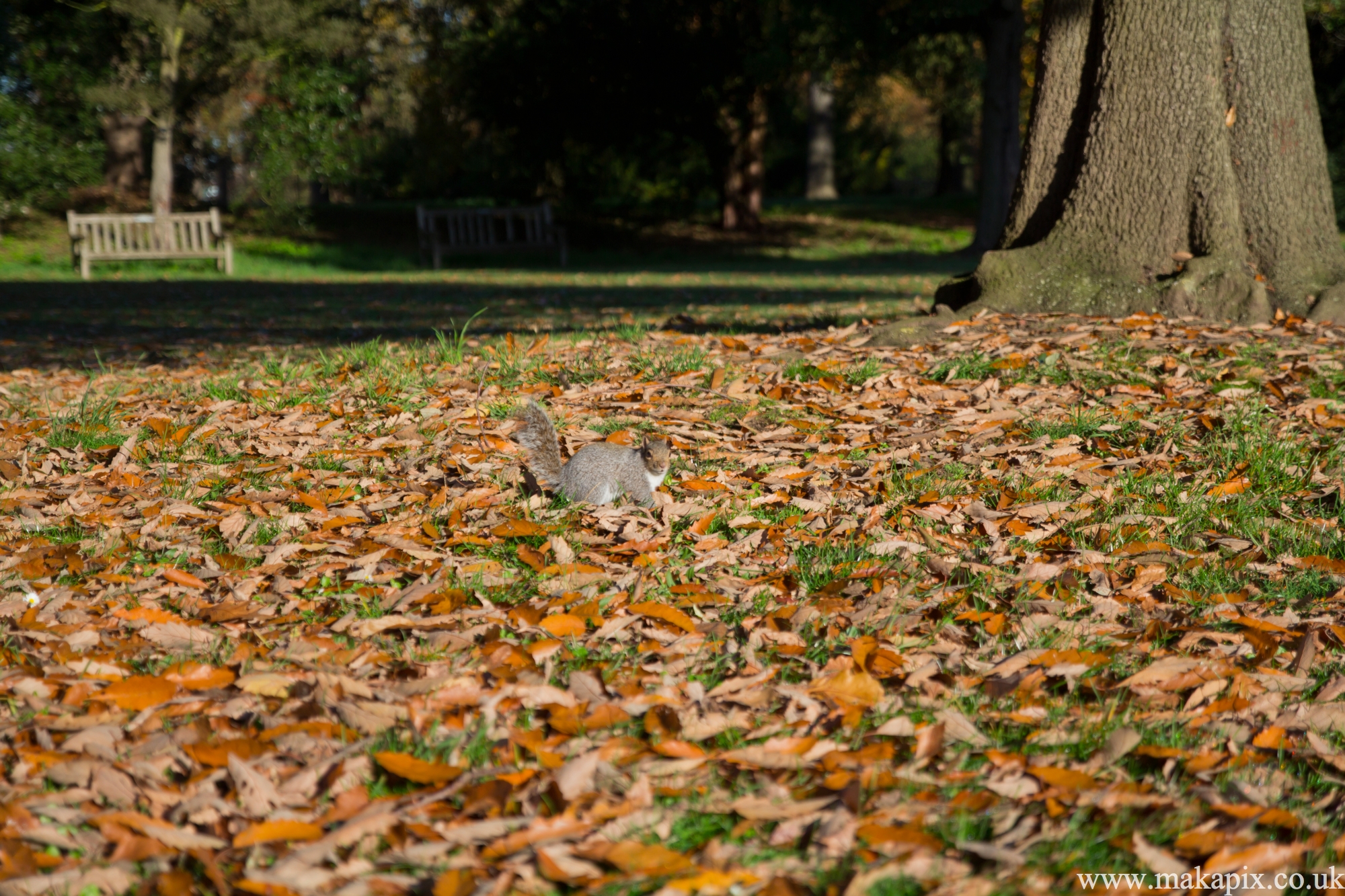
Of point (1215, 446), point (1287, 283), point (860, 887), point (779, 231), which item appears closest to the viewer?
point (860, 887)

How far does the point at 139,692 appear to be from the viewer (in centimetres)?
241

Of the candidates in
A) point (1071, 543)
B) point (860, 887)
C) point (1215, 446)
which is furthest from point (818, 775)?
point (1215, 446)

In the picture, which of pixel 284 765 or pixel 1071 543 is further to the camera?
pixel 1071 543

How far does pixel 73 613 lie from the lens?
112 inches

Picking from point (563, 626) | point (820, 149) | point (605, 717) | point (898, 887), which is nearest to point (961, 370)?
point (563, 626)

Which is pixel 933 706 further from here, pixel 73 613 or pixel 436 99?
pixel 436 99

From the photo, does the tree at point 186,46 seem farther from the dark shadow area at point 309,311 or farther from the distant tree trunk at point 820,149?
the distant tree trunk at point 820,149

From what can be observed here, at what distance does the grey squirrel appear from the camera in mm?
3611

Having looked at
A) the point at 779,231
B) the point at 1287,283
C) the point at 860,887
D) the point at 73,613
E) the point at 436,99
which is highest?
the point at 436,99

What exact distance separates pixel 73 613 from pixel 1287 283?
714cm

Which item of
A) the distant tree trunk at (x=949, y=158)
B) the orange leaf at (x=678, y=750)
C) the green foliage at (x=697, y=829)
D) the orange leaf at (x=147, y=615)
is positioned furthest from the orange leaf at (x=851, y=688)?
the distant tree trunk at (x=949, y=158)

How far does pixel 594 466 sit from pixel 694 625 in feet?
3.18

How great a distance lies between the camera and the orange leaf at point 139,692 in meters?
2.38

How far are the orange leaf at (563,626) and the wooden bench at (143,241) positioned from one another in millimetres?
16796
